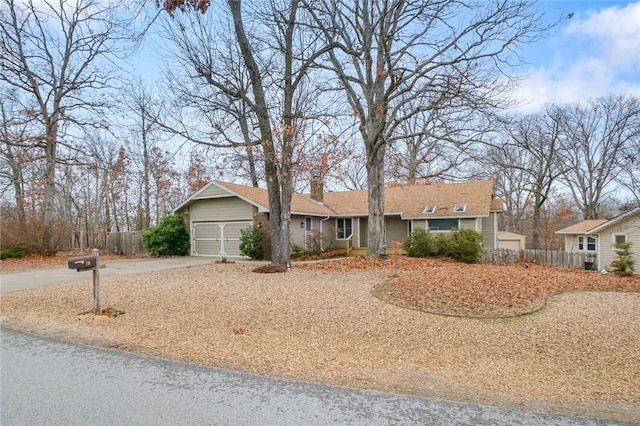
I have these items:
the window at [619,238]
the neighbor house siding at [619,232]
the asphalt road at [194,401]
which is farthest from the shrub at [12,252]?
the window at [619,238]

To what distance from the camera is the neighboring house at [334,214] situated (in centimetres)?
1781

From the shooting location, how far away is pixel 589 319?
5.79 m

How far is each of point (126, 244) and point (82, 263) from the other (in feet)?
53.7

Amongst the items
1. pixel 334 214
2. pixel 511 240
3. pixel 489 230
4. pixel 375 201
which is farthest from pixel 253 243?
pixel 511 240

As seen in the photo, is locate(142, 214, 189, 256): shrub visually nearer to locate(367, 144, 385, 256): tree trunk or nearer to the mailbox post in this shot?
locate(367, 144, 385, 256): tree trunk

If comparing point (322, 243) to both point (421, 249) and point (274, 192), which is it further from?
point (274, 192)

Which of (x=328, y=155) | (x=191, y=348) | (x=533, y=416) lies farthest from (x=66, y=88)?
(x=533, y=416)

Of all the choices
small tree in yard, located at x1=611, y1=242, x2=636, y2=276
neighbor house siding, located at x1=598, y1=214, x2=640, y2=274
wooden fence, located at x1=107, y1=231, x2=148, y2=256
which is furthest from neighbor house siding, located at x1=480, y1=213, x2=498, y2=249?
wooden fence, located at x1=107, y1=231, x2=148, y2=256

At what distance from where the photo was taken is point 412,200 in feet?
71.2

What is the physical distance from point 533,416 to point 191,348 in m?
4.01

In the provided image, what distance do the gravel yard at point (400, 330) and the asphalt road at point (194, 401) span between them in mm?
263

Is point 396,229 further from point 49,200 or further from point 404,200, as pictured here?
point 49,200

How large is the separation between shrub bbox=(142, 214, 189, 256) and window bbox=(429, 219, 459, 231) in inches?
537

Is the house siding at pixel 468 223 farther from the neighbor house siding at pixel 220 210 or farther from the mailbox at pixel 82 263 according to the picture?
the mailbox at pixel 82 263
